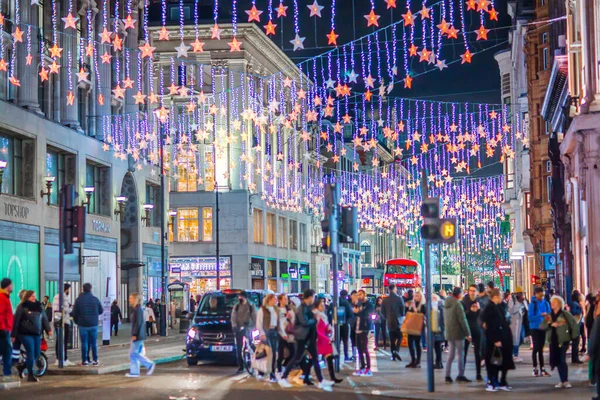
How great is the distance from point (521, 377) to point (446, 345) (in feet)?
41.5

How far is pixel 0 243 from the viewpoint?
1512 inches

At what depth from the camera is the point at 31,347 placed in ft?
67.5

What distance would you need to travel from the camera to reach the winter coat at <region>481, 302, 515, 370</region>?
18469 millimetres

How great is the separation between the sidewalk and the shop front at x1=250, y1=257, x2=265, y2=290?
48.4m

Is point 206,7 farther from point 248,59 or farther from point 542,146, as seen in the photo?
point 542,146

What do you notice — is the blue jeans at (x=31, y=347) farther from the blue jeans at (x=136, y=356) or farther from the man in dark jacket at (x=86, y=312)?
the man in dark jacket at (x=86, y=312)

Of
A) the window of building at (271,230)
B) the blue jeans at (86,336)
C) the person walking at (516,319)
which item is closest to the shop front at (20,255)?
the blue jeans at (86,336)

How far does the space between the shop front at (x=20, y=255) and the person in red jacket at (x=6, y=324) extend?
1891cm

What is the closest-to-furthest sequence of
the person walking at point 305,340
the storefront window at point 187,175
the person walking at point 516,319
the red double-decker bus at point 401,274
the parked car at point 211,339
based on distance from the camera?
the person walking at point 305,340 < the parked car at point 211,339 < the person walking at point 516,319 < the red double-decker bus at point 401,274 < the storefront window at point 187,175

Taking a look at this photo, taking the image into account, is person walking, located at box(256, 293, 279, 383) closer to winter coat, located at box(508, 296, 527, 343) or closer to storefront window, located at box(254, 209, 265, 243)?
winter coat, located at box(508, 296, 527, 343)

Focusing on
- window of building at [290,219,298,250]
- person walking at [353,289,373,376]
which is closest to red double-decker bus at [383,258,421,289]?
window of building at [290,219,298,250]

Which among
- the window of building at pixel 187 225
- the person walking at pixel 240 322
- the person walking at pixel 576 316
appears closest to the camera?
the person walking at pixel 240 322

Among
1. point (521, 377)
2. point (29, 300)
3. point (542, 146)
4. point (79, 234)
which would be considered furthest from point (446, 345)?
point (542, 146)

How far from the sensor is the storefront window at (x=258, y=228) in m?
75.6
